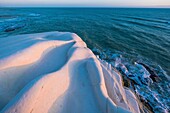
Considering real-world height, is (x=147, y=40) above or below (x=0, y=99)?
below

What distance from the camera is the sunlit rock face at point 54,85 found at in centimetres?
416

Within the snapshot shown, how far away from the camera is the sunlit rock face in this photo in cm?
416

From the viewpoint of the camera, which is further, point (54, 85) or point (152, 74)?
point (152, 74)

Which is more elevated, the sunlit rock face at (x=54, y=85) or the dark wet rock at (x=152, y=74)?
the sunlit rock face at (x=54, y=85)

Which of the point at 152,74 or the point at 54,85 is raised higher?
the point at 54,85

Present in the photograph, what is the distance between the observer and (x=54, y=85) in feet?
16.0

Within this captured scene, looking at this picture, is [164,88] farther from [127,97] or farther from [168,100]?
[127,97]

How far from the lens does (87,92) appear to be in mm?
5148

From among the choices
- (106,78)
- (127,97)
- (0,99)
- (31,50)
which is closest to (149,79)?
(127,97)

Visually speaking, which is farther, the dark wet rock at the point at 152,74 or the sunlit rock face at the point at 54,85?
the dark wet rock at the point at 152,74

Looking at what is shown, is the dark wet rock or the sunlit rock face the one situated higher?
the sunlit rock face

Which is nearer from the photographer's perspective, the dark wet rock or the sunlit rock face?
the sunlit rock face

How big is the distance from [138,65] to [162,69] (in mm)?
2116

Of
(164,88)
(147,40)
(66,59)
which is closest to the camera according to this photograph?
(66,59)
